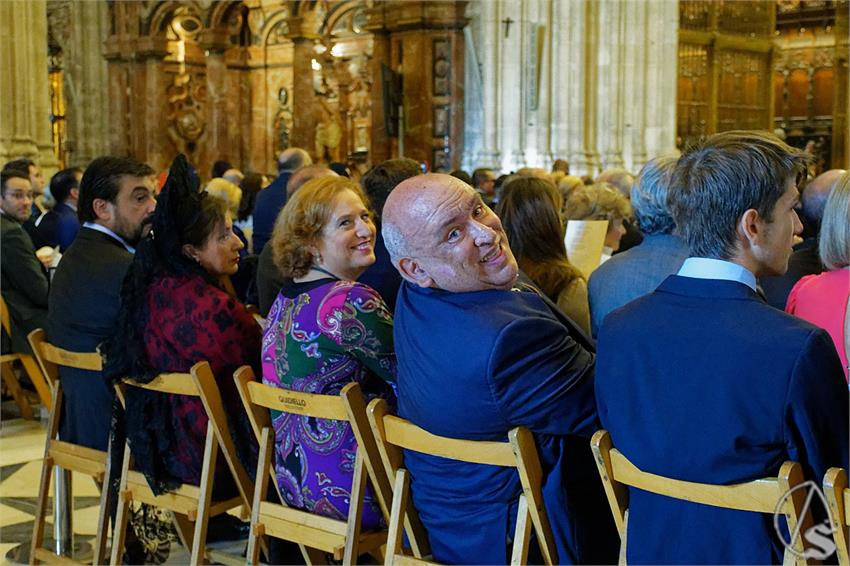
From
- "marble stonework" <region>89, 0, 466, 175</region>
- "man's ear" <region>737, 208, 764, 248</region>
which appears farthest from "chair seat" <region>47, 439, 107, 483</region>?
"marble stonework" <region>89, 0, 466, 175</region>

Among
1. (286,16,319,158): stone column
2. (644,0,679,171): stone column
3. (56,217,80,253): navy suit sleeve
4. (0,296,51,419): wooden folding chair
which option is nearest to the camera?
Result: (0,296,51,419): wooden folding chair

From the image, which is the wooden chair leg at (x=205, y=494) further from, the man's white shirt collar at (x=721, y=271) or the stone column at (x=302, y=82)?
the stone column at (x=302, y=82)

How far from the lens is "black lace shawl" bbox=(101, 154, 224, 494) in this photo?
3.45 m

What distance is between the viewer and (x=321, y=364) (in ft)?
9.95

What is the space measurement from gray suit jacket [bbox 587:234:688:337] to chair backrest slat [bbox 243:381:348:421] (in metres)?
1.17

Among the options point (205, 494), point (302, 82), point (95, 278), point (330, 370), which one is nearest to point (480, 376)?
point (330, 370)

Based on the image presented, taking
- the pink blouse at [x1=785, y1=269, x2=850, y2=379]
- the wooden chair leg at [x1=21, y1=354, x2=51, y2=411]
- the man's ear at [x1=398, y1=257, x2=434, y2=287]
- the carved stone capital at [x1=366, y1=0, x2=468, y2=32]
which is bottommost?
the wooden chair leg at [x1=21, y1=354, x2=51, y2=411]

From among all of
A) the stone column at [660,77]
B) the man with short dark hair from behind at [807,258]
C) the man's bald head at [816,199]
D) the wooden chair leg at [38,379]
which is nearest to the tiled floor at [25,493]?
the wooden chair leg at [38,379]

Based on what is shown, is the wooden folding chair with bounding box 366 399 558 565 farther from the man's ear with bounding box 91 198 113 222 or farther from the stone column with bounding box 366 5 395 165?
the stone column with bounding box 366 5 395 165

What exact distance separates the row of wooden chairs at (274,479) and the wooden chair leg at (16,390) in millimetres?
2843

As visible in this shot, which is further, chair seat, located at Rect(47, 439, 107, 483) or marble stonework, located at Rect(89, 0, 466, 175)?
marble stonework, located at Rect(89, 0, 466, 175)

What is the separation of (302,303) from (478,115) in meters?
9.40

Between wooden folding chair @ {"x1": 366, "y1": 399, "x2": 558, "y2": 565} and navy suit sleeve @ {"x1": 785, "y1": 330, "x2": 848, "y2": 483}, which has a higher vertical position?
navy suit sleeve @ {"x1": 785, "y1": 330, "x2": 848, "y2": 483}

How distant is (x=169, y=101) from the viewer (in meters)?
15.3
